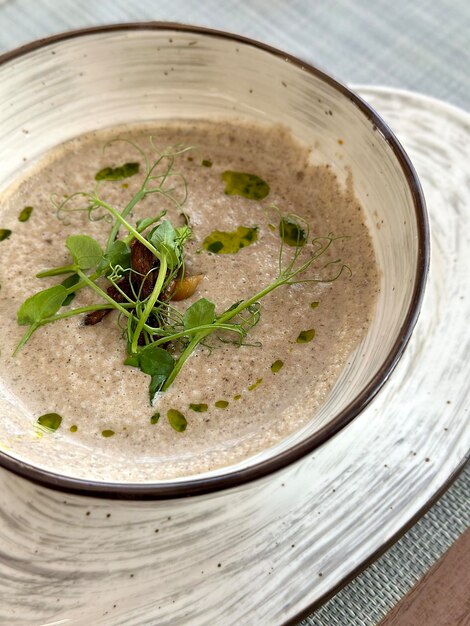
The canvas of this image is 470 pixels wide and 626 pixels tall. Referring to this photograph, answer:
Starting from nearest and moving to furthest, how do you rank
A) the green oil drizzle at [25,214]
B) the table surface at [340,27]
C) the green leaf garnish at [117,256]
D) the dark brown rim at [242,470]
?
the dark brown rim at [242,470]
the green leaf garnish at [117,256]
the green oil drizzle at [25,214]
the table surface at [340,27]

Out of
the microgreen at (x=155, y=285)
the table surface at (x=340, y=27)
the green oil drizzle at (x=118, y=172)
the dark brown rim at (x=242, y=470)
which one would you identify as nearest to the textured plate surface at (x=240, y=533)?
the dark brown rim at (x=242, y=470)

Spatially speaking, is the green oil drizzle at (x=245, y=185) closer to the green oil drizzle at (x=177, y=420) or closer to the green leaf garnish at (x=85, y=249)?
the green leaf garnish at (x=85, y=249)

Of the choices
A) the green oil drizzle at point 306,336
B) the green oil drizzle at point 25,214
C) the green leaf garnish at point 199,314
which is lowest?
the green leaf garnish at point 199,314

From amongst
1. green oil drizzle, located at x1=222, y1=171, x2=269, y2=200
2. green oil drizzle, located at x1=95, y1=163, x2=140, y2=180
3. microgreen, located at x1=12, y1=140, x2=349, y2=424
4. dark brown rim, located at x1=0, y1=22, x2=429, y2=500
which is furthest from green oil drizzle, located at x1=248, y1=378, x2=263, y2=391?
green oil drizzle, located at x1=95, y1=163, x2=140, y2=180

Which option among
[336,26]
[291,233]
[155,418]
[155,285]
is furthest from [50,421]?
[336,26]

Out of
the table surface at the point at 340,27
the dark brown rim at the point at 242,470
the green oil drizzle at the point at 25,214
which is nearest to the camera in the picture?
the dark brown rim at the point at 242,470

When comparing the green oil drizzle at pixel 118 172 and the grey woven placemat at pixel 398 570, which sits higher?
the green oil drizzle at pixel 118 172
